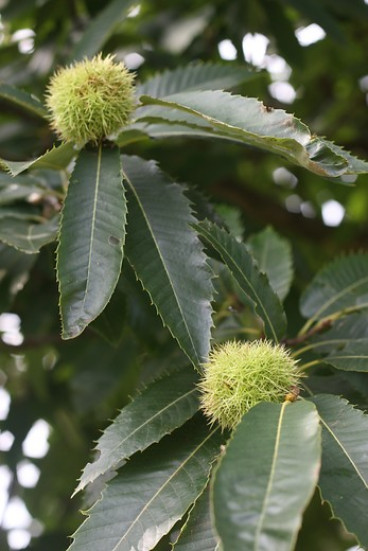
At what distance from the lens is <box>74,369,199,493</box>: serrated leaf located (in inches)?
40.2

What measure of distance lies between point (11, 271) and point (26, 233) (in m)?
0.29

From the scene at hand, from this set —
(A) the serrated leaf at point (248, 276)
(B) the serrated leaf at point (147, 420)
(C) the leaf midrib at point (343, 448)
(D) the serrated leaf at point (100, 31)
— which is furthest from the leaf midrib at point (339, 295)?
(D) the serrated leaf at point (100, 31)

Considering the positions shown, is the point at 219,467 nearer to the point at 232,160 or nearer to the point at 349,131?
the point at 232,160

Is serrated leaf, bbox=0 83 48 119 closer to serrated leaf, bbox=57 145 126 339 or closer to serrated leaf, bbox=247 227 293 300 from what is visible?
serrated leaf, bbox=57 145 126 339

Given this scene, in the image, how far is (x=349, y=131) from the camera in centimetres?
290

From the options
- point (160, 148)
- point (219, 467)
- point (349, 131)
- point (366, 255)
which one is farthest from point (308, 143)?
point (349, 131)

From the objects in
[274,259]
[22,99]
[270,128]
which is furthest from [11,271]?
[270,128]

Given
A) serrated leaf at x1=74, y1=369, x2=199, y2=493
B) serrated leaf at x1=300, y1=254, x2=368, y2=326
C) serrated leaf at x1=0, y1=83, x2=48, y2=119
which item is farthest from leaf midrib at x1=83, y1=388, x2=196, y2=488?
serrated leaf at x1=0, y1=83, x2=48, y2=119

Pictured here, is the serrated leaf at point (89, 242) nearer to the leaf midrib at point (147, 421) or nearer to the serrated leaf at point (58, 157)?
the serrated leaf at point (58, 157)

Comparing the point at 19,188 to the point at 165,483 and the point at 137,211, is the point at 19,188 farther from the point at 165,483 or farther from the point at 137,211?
the point at 165,483

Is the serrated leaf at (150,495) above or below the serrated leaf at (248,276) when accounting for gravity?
below

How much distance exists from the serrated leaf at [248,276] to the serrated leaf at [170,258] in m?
0.03

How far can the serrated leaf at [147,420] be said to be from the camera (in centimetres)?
102

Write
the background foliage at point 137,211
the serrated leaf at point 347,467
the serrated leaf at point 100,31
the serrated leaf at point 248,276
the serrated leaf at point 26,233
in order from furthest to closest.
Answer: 1. the serrated leaf at point 100,31
2. the background foliage at point 137,211
3. the serrated leaf at point 26,233
4. the serrated leaf at point 248,276
5. the serrated leaf at point 347,467
